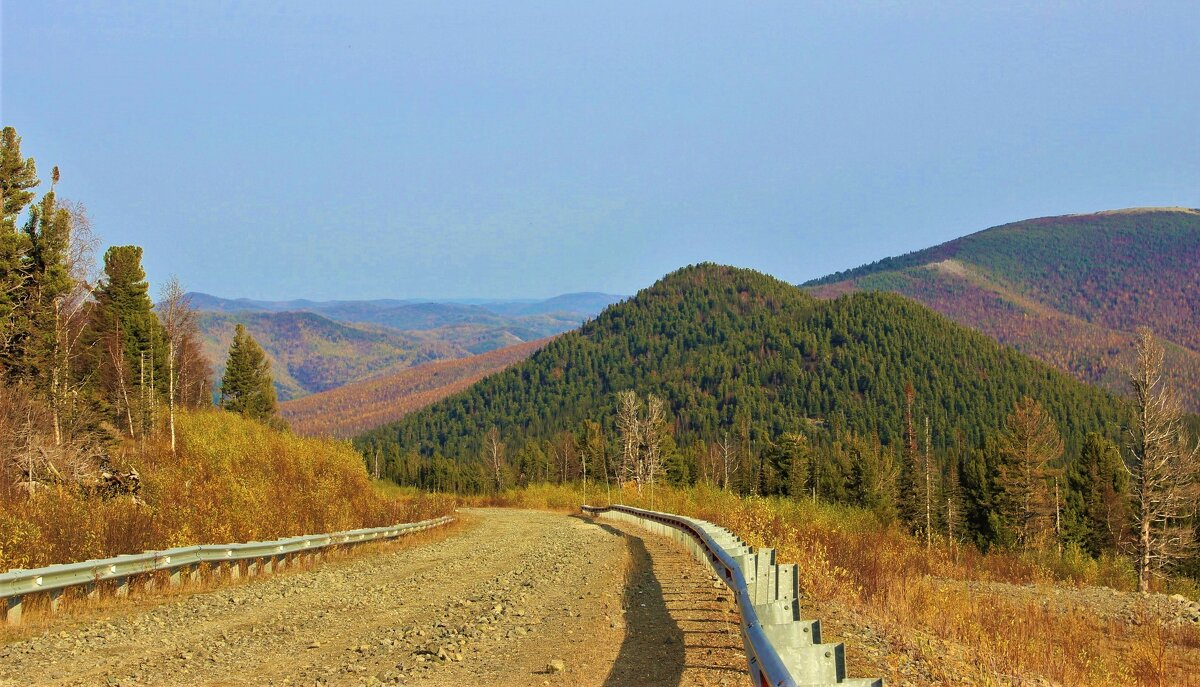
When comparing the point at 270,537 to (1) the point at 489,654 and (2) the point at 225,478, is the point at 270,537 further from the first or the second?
(1) the point at 489,654

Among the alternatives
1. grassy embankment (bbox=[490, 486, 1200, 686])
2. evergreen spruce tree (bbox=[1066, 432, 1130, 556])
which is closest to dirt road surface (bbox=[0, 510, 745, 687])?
grassy embankment (bbox=[490, 486, 1200, 686])

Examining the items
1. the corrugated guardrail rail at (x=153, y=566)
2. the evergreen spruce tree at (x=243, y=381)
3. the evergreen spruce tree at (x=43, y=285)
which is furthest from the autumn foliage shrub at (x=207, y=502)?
the evergreen spruce tree at (x=243, y=381)

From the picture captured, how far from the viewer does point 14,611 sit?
10141mm

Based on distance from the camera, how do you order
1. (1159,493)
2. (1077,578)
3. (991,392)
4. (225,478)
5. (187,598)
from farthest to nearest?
(991,392) < (1159,493) < (1077,578) < (225,478) < (187,598)

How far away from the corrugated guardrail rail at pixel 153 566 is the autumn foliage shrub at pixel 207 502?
0.77 meters

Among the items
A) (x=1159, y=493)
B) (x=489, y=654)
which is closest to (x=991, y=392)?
(x=1159, y=493)

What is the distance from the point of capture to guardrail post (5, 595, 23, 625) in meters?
10.1

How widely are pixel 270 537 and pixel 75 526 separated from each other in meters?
4.67

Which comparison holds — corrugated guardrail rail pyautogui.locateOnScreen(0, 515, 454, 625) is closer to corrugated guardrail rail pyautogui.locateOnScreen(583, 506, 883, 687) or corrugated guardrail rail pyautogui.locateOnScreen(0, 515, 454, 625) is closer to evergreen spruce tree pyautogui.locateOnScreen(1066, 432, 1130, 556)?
corrugated guardrail rail pyautogui.locateOnScreen(583, 506, 883, 687)

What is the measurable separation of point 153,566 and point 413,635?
5224mm

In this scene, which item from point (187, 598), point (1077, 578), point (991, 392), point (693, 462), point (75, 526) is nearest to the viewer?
point (187, 598)

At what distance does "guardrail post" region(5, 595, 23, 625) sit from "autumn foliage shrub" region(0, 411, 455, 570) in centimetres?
143

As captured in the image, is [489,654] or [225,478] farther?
[225,478]

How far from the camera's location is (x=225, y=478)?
20.4 m
